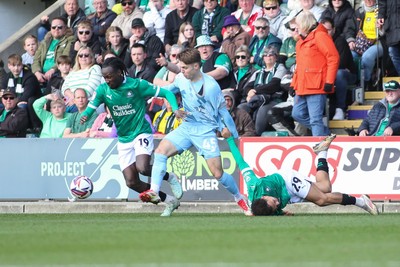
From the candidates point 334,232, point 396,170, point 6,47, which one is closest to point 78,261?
point 334,232

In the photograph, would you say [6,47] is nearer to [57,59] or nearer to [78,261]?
[57,59]

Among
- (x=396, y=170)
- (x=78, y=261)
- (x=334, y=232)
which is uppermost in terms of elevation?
(x=78, y=261)

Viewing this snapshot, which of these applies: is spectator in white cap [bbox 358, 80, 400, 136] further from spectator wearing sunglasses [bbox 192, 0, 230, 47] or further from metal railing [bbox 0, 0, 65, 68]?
metal railing [bbox 0, 0, 65, 68]

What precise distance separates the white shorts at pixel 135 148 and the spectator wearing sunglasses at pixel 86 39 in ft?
23.3

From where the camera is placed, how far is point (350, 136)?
20.4 metres

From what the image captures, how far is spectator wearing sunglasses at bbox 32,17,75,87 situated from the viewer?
2625cm

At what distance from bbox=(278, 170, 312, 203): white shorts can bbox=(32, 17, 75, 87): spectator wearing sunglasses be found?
10.6 meters

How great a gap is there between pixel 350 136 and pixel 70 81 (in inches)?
260

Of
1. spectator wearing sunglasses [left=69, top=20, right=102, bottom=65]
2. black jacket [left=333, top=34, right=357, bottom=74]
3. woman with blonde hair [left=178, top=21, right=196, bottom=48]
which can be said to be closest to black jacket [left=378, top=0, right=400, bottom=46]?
black jacket [left=333, top=34, right=357, bottom=74]

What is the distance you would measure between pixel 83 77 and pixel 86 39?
163 centimetres

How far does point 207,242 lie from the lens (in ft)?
41.0

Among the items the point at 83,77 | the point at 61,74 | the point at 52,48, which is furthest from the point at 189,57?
the point at 52,48

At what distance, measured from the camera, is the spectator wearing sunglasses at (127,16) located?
25.5m

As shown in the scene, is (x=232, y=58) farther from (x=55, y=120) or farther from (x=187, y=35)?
(x=55, y=120)
